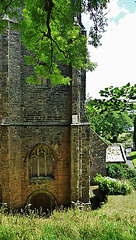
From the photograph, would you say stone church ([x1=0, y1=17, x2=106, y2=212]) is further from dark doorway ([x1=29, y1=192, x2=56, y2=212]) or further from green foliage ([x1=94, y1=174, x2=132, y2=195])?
green foliage ([x1=94, y1=174, x2=132, y2=195])

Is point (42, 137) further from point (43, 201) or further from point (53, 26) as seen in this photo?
point (53, 26)

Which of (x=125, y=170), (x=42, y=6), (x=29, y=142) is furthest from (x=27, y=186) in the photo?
(x=125, y=170)

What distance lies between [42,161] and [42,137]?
1504 mm

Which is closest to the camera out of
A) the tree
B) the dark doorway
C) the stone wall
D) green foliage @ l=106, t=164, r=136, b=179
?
the tree

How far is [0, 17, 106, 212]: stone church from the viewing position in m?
9.52

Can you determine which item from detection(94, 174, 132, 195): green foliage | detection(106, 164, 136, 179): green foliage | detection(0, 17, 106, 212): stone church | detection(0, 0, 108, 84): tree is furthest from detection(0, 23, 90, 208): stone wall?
detection(106, 164, 136, 179): green foliage

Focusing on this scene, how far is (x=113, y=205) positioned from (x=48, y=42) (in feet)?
32.4

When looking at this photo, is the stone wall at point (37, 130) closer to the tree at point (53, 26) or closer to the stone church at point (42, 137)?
the stone church at point (42, 137)

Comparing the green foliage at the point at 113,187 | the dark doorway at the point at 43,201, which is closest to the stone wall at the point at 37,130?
the dark doorway at the point at 43,201

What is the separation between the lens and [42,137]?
10109 mm

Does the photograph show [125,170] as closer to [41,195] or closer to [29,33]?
[41,195]

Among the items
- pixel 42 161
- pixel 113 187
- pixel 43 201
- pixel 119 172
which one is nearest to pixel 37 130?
pixel 42 161

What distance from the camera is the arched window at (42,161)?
10.3m

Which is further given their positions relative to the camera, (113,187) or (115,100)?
(113,187)
